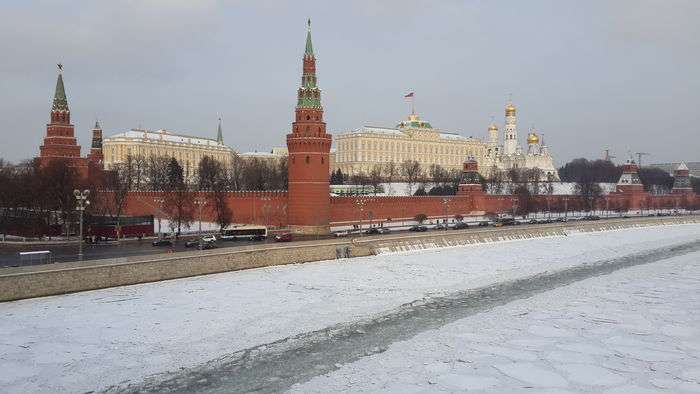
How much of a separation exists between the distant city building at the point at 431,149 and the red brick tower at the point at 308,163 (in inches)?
2164

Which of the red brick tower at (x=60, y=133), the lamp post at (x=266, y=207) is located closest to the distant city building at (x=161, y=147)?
the red brick tower at (x=60, y=133)

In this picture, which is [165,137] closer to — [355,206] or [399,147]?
[399,147]

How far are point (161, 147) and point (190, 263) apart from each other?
75056 millimetres

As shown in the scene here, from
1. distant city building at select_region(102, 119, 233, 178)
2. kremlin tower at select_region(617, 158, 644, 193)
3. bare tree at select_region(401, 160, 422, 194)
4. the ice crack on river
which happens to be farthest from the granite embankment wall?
distant city building at select_region(102, 119, 233, 178)

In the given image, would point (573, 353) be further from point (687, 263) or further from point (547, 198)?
point (547, 198)

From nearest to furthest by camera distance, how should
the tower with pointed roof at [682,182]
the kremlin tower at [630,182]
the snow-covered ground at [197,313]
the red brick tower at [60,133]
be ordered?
1. the snow-covered ground at [197,313]
2. the red brick tower at [60,133]
3. the kremlin tower at [630,182]
4. the tower with pointed roof at [682,182]

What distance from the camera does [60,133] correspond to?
1752 inches

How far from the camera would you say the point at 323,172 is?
1495 inches

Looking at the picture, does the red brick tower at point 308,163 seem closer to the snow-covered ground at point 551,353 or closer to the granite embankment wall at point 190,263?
the granite embankment wall at point 190,263

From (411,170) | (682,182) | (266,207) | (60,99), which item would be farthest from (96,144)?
(682,182)

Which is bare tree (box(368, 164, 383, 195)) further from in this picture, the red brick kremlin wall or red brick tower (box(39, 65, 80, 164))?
red brick tower (box(39, 65, 80, 164))

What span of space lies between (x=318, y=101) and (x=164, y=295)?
2112 cm

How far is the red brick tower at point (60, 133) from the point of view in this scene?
145ft

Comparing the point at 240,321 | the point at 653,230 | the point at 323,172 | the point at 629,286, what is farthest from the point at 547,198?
the point at 240,321
